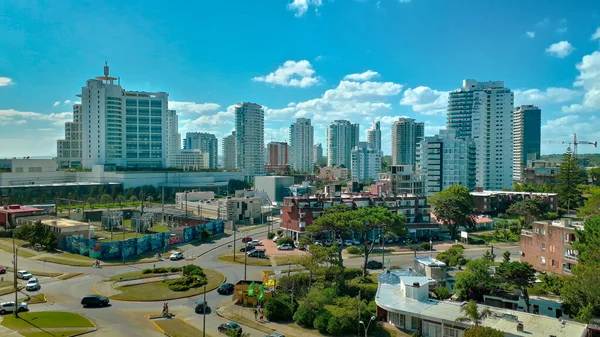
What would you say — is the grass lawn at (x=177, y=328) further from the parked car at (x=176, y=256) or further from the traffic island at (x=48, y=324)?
the parked car at (x=176, y=256)

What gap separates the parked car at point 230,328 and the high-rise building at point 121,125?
4364 inches

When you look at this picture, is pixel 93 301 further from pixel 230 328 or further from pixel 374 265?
pixel 374 265

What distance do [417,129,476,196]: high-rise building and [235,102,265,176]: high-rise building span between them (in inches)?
3561

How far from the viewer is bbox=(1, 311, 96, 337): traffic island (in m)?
27.4

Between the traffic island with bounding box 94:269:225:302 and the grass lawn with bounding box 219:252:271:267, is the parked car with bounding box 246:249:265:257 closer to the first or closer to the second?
the grass lawn with bounding box 219:252:271:267

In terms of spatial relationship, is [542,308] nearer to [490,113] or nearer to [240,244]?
[240,244]

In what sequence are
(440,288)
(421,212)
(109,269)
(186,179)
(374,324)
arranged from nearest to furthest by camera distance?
(374,324) → (440,288) → (109,269) → (421,212) → (186,179)

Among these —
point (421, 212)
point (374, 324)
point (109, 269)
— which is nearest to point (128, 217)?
point (109, 269)

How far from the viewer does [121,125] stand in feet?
422

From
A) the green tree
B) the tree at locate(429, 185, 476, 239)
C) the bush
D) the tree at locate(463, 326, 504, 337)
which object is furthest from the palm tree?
the green tree

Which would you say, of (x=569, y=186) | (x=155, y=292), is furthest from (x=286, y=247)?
(x=569, y=186)

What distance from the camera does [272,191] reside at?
10981cm

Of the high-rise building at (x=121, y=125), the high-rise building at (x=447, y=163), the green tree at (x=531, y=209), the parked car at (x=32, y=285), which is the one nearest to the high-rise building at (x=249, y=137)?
the high-rise building at (x=121, y=125)

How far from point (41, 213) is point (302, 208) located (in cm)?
3972
